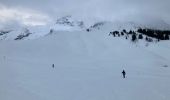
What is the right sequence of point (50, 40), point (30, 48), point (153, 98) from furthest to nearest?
point (50, 40), point (30, 48), point (153, 98)

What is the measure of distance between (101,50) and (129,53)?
13736mm

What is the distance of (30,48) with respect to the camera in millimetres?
112750

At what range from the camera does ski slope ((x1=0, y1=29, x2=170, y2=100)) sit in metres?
27.1

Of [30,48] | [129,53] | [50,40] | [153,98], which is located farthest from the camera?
[50,40]

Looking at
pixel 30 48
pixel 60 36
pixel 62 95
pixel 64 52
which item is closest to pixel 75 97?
pixel 62 95

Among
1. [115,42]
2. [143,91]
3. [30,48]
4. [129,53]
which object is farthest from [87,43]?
[143,91]

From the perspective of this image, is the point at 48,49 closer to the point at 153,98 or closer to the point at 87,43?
the point at 87,43

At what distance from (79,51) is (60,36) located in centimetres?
3744

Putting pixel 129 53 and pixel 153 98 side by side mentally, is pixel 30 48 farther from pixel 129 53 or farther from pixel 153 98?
pixel 153 98

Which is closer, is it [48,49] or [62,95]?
[62,95]

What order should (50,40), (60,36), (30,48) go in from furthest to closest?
(60,36)
(50,40)
(30,48)

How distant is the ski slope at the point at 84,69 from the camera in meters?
27.1

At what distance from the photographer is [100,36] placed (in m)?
136

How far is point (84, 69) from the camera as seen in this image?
5862cm
